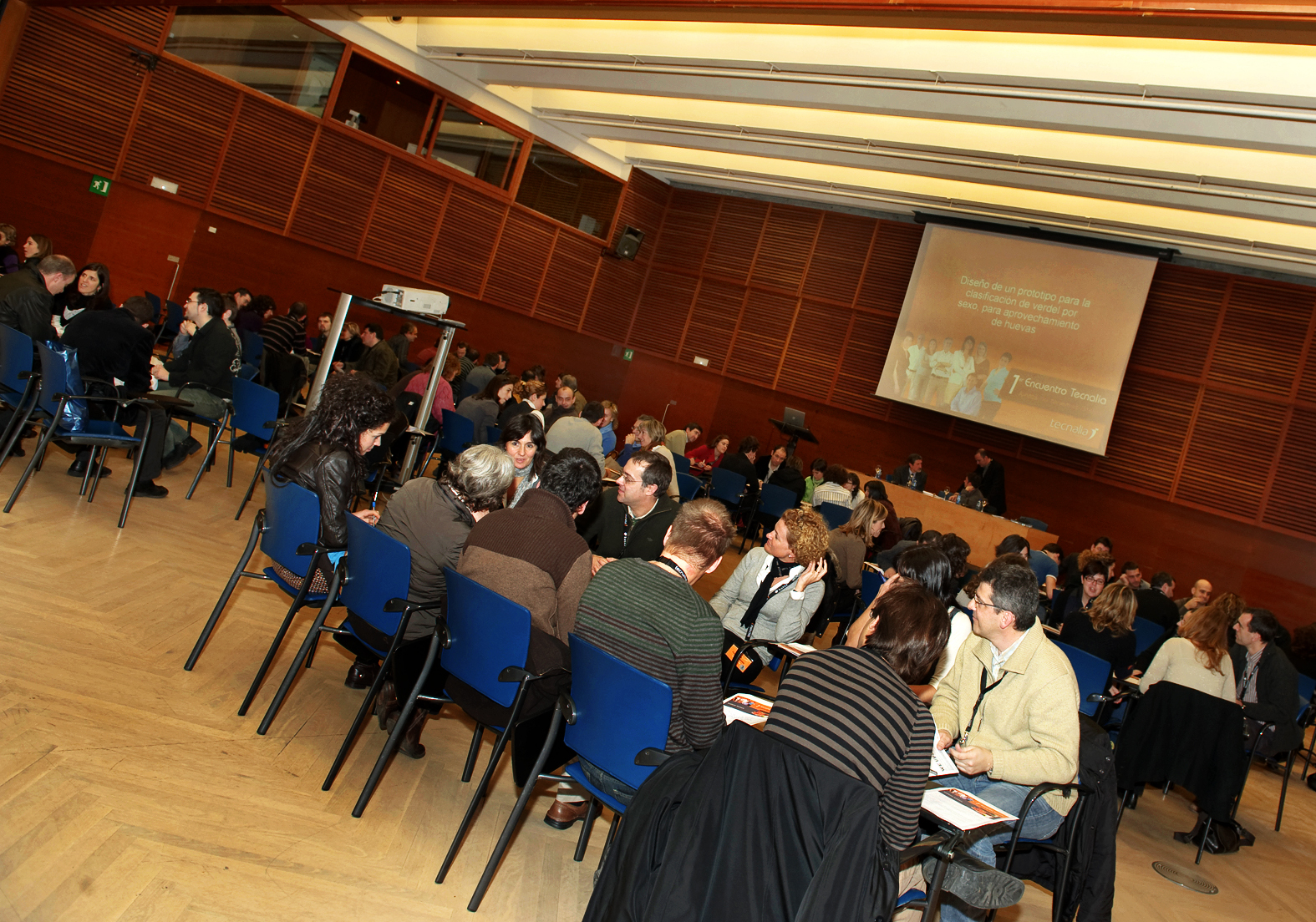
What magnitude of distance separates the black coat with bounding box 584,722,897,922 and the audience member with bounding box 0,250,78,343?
196 inches

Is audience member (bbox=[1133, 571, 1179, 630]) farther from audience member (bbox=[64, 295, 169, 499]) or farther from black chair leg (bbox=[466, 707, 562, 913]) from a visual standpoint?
audience member (bbox=[64, 295, 169, 499])

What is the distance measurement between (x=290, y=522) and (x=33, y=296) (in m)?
3.16

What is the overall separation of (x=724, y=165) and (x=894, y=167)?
9.57 feet

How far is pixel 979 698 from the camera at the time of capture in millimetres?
2916

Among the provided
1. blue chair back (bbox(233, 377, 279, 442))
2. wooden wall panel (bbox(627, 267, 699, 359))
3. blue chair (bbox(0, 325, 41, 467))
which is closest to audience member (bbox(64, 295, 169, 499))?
blue chair (bbox(0, 325, 41, 467))

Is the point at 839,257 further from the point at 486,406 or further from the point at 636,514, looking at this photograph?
A: the point at 636,514

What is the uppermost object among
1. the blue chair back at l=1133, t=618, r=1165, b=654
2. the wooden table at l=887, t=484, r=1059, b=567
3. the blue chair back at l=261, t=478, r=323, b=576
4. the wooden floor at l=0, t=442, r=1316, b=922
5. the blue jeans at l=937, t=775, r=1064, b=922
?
the wooden table at l=887, t=484, r=1059, b=567

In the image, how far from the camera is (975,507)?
9.84 meters

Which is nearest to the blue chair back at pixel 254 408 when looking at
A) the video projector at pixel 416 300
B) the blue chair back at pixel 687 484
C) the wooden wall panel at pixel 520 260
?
the video projector at pixel 416 300

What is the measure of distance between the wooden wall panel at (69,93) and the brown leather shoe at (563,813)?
897 centimetres

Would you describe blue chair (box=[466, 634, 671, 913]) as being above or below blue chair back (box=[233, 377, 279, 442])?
below

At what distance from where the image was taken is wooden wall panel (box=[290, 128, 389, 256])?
1025 centimetres

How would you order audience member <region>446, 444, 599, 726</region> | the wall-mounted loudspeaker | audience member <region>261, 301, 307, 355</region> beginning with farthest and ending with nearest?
the wall-mounted loudspeaker → audience member <region>261, 301, 307, 355</region> → audience member <region>446, 444, 599, 726</region>

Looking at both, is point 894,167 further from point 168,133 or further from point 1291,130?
point 168,133
